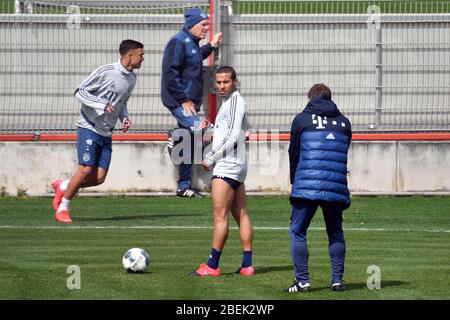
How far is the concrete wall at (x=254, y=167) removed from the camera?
18.2 meters

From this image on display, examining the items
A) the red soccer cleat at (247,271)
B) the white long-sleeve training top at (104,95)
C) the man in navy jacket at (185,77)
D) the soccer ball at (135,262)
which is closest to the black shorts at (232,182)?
the red soccer cleat at (247,271)

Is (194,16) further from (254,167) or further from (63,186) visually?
(63,186)

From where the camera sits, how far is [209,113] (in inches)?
741

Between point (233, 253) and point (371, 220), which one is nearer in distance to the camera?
point (233, 253)

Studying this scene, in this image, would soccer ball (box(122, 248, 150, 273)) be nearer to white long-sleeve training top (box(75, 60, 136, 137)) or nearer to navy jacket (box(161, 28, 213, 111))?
white long-sleeve training top (box(75, 60, 136, 137))

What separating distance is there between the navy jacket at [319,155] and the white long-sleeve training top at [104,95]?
515cm

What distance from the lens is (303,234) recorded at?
1052cm

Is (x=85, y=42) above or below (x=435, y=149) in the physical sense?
above

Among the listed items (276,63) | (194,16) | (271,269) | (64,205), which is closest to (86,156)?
(64,205)

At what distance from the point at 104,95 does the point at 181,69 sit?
2.96 meters
